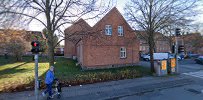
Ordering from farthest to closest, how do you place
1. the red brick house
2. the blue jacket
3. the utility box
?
the red brick house
the utility box
the blue jacket

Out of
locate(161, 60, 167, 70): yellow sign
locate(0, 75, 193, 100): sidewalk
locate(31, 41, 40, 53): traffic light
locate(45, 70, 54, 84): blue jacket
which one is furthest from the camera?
locate(161, 60, 167, 70): yellow sign

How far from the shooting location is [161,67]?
581 inches

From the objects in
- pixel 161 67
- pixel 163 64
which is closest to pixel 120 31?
pixel 163 64

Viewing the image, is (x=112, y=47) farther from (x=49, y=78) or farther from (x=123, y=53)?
(x=49, y=78)

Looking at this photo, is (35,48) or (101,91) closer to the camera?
(35,48)

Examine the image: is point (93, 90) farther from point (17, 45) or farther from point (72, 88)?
point (17, 45)

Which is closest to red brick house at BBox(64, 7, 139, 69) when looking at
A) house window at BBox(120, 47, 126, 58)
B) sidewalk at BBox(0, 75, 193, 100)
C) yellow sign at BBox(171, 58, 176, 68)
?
house window at BBox(120, 47, 126, 58)

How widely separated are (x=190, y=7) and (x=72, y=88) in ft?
38.6

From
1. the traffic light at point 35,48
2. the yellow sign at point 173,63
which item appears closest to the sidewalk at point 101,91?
the traffic light at point 35,48

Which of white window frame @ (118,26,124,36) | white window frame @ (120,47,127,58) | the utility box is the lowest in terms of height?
the utility box

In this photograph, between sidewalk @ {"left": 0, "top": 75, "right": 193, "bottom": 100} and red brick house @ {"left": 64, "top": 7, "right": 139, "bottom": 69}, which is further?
red brick house @ {"left": 64, "top": 7, "right": 139, "bottom": 69}

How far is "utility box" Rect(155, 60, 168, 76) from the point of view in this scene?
1467 cm

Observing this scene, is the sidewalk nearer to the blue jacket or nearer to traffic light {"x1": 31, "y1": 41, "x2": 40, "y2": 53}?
the blue jacket

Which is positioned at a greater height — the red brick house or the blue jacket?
the red brick house
